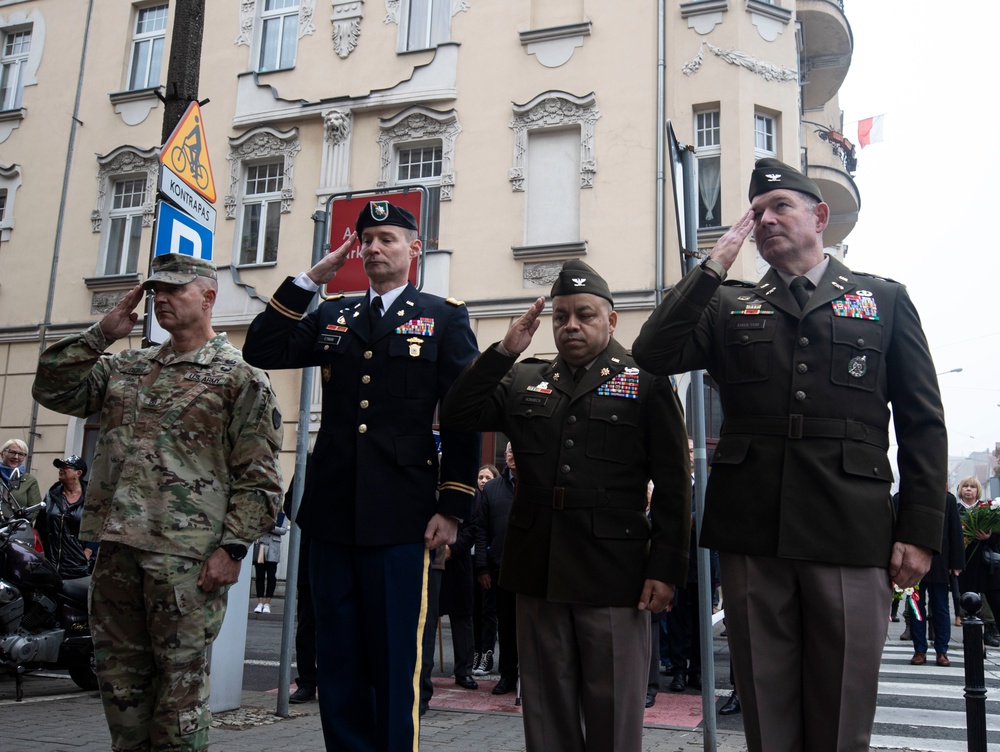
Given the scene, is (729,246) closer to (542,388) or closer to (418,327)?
(542,388)

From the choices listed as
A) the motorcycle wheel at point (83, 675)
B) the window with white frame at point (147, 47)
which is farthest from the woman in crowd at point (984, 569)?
the window with white frame at point (147, 47)

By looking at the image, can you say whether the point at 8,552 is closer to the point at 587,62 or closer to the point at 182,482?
the point at 182,482

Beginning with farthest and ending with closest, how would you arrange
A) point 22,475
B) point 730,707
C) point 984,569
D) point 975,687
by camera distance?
point 984,569, point 22,475, point 730,707, point 975,687

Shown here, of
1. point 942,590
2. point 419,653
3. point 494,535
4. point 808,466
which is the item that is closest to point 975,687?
point 808,466

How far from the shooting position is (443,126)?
1616cm

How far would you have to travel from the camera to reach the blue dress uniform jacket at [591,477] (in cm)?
328

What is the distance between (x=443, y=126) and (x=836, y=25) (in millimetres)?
7852

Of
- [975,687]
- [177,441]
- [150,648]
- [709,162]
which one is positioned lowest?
[975,687]

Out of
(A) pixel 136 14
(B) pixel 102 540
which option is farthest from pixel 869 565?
(A) pixel 136 14

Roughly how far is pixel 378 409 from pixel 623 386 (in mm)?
924

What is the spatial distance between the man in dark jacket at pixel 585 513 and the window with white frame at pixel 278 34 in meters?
15.6

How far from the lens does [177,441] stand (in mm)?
3545

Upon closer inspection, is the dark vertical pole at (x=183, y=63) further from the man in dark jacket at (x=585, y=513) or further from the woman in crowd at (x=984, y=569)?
the woman in crowd at (x=984, y=569)

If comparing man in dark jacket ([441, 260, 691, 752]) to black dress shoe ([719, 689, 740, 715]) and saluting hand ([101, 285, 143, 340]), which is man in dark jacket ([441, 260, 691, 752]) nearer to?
saluting hand ([101, 285, 143, 340])
